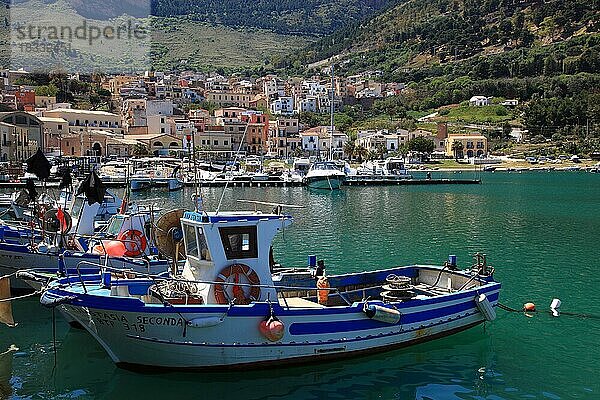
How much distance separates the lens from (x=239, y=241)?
13.0 meters

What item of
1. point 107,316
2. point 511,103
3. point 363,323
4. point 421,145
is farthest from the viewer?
point 511,103

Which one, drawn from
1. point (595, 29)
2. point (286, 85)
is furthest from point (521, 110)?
point (595, 29)

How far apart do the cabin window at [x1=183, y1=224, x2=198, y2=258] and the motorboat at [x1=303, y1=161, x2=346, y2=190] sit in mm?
54743

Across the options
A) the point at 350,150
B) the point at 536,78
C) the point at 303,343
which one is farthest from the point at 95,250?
the point at 536,78

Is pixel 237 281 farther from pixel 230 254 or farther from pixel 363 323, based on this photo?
pixel 363 323

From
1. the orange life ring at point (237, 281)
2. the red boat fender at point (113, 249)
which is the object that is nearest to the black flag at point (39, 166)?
the red boat fender at point (113, 249)

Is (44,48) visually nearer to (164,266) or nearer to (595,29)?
(164,266)

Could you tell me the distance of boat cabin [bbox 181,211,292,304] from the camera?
12.7 metres

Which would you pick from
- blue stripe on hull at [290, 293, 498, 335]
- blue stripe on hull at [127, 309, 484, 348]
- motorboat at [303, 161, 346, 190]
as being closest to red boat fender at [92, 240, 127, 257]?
blue stripe on hull at [127, 309, 484, 348]

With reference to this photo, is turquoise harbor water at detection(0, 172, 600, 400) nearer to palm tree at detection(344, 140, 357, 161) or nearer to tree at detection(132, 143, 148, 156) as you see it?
tree at detection(132, 143, 148, 156)

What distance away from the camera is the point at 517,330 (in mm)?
15836

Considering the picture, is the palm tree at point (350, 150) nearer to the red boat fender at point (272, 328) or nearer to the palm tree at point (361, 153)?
the palm tree at point (361, 153)

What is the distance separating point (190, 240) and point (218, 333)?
2.03 metres

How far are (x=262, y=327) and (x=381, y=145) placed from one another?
108006 mm
